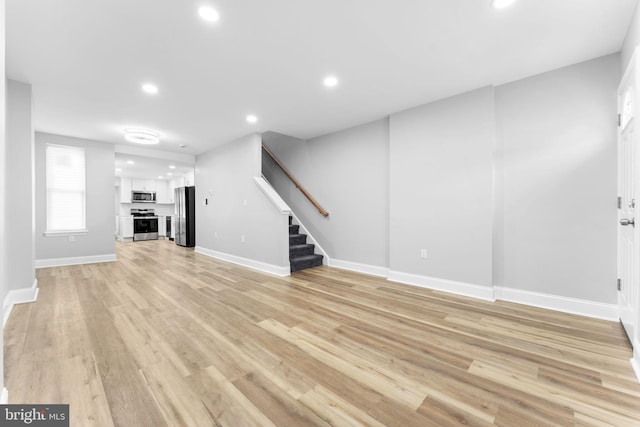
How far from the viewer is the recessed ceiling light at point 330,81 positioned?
9.36 feet

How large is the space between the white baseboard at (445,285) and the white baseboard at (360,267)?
251 millimetres

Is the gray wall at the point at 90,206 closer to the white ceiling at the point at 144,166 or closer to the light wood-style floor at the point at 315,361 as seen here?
the white ceiling at the point at 144,166

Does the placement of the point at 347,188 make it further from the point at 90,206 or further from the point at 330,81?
the point at 90,206

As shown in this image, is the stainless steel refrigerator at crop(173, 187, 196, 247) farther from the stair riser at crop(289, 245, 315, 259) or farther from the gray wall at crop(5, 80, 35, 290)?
the gray wall at crop(5, 80, 35, 290)


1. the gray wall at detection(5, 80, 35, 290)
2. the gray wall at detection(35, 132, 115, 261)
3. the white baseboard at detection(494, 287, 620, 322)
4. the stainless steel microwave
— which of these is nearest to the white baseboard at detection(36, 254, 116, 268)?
the gray wall at detection(35, 132, 115, 261)

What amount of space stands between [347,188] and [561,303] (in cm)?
314

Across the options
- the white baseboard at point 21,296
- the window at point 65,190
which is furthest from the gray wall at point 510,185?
the window at point 65,190

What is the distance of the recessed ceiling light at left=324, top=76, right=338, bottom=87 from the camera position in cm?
285

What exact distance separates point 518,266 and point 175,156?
7.09 metres

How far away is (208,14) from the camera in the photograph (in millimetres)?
1918

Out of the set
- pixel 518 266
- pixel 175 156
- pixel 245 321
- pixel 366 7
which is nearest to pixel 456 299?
pixel 518 266

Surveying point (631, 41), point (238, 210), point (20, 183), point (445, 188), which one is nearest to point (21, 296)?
point (20, 183)

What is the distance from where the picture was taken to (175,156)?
21.1 ft

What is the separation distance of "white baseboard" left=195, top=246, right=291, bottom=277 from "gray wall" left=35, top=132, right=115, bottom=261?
1.94 meters
